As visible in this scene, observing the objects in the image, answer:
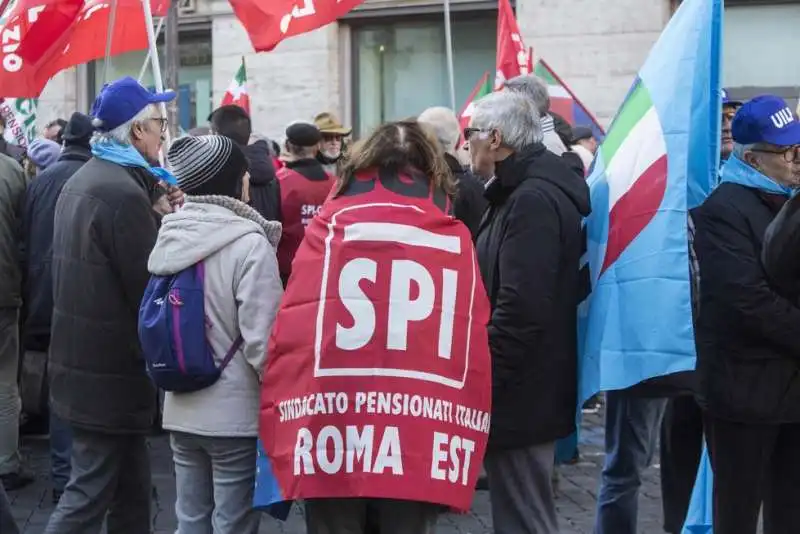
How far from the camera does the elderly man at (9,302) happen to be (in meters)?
7.08

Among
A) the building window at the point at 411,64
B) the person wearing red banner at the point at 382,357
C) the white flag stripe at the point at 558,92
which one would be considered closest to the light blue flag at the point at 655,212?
the person wearing red banner at the point at 382,357

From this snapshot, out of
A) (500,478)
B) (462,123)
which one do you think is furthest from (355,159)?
(462,123)

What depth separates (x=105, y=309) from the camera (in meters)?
5.10

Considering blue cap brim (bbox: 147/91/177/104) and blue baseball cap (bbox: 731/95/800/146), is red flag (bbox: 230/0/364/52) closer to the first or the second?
blue cap brim (bbox: 147/91/177/104)

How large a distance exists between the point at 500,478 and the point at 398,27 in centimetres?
1094

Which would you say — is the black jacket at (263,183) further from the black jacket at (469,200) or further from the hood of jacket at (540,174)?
the hood of jacket at (540,174)

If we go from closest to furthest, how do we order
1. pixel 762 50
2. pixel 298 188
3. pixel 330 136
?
pixel 298 188 < pixel 330 136 < pixel 762 50

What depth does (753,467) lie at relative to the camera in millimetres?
4836

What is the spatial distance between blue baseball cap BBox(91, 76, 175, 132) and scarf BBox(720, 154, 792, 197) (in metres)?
2.35

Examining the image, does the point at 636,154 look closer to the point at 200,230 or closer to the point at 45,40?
the point at 200,230

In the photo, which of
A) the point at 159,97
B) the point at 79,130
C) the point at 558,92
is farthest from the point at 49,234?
the point at 558,92

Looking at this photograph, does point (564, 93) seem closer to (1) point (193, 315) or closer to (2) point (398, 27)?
(2) point (398, 27)

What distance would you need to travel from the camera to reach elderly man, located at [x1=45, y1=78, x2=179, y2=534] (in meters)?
5.08

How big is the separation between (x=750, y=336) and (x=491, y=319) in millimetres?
1001
